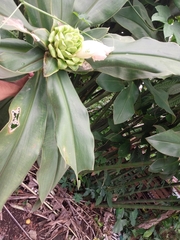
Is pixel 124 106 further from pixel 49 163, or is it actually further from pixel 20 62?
pixel 20 62

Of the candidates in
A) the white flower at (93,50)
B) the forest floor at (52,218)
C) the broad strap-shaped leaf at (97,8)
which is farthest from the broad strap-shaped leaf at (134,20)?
the forest floor at (52,218)

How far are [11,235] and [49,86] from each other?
92 centimetres

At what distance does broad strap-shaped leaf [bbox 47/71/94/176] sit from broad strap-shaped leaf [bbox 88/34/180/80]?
10 centimetres

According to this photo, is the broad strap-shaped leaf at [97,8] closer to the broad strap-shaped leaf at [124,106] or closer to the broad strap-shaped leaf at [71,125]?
the broad strap-shaped leaf at [71,125]

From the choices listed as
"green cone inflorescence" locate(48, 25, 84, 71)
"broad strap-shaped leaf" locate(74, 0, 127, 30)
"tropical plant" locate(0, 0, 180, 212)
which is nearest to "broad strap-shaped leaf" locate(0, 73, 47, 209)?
"tropical plant" locate(0, 0, 180, 212)

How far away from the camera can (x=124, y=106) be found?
933 mm

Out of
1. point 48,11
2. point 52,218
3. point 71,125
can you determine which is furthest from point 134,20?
point 52,218

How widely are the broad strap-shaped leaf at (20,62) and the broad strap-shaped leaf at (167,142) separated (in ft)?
1.42

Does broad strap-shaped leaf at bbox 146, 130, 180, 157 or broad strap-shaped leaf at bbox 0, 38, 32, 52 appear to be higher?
broad strap-shaped leaf at bbox 0, 38, 32, 52

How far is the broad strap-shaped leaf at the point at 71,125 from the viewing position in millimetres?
611

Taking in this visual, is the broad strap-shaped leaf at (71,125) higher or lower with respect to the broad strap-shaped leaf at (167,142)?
higher

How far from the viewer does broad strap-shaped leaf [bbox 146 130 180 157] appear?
896 millimetres

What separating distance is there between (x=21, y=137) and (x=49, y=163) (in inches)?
5.7

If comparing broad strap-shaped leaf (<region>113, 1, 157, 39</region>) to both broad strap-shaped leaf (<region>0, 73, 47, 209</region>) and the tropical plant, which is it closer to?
the tropical plant
